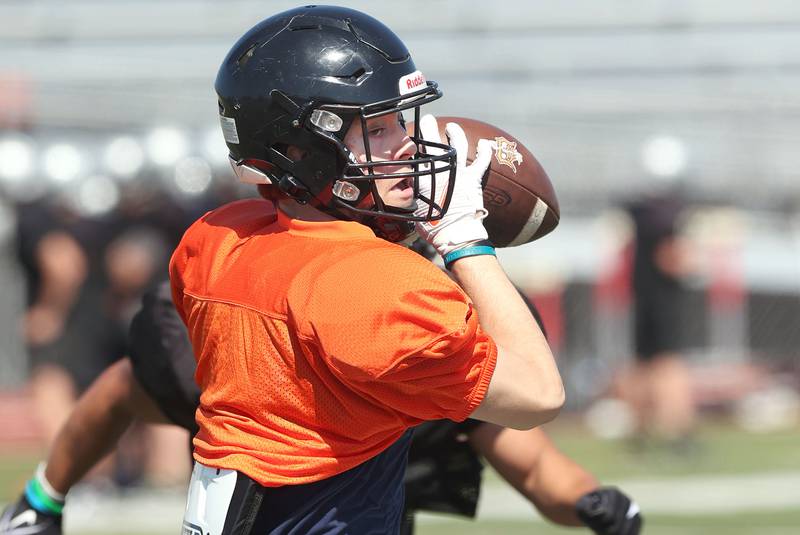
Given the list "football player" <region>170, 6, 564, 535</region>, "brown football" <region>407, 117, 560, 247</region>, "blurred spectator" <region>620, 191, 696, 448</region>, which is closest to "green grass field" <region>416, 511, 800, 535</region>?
"blurred spectator" <region>620, 191, 696, 448</region>

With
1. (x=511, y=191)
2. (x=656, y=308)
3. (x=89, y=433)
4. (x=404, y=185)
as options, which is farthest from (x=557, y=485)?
(x=656, y=308)

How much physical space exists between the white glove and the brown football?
0.13 m

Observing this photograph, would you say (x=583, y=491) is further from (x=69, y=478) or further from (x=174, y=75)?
(x=174, y=75)

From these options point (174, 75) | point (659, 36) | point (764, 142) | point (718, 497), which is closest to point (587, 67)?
point (659, 36)

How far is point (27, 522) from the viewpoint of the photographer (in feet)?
10.2

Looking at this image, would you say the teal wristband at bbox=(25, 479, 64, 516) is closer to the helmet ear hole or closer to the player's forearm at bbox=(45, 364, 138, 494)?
the player's forearm at bbox=(45, 364, 138, 494)

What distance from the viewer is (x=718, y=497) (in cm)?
643

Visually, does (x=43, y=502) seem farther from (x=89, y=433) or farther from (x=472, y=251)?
(x=472, y=251)

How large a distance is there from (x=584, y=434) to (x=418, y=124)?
743 centimetres

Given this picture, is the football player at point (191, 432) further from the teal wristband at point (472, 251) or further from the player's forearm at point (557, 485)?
the teal wristband at point (472, 251)

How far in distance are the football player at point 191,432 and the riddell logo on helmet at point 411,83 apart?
76 cm

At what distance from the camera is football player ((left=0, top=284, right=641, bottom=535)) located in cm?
301

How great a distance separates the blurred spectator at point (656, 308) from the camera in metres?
8.27

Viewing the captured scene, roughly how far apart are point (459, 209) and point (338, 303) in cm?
38
